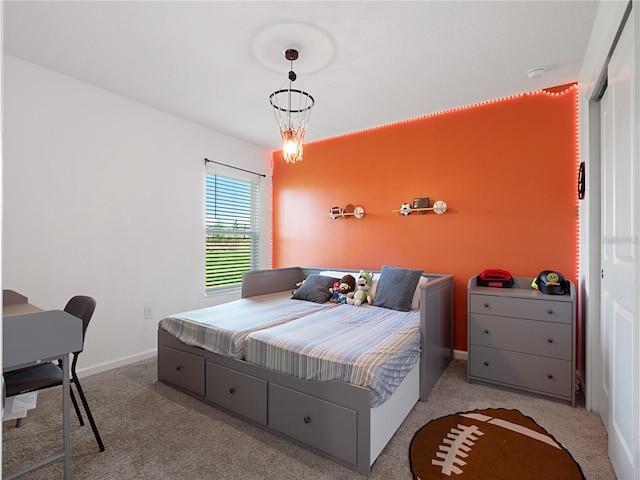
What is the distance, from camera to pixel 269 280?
3.79 meters

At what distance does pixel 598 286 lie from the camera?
2.27m

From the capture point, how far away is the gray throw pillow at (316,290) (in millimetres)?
3355

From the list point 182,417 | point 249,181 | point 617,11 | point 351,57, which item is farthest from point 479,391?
point 249,181

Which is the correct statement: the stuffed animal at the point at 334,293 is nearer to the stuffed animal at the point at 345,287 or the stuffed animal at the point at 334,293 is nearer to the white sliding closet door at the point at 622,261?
the stuffed animal at the point at 345,287

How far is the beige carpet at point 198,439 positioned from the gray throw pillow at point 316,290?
130 centimetres

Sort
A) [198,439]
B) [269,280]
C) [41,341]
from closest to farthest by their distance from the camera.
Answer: [41,341]
[198,439]
[269,280]

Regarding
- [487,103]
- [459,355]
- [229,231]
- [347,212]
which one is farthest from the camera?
[229,231]

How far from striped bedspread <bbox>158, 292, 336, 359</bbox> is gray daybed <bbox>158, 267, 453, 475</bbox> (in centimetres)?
5

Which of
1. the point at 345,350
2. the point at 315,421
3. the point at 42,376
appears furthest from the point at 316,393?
the point at 42,376

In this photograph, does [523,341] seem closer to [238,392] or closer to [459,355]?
[459,355]

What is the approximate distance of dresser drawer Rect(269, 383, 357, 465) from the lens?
1.76m

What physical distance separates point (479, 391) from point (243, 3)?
3.05 m

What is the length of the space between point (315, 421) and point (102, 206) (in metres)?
2.51

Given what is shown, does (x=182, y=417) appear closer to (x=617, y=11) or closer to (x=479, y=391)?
(x=479, y=391)
